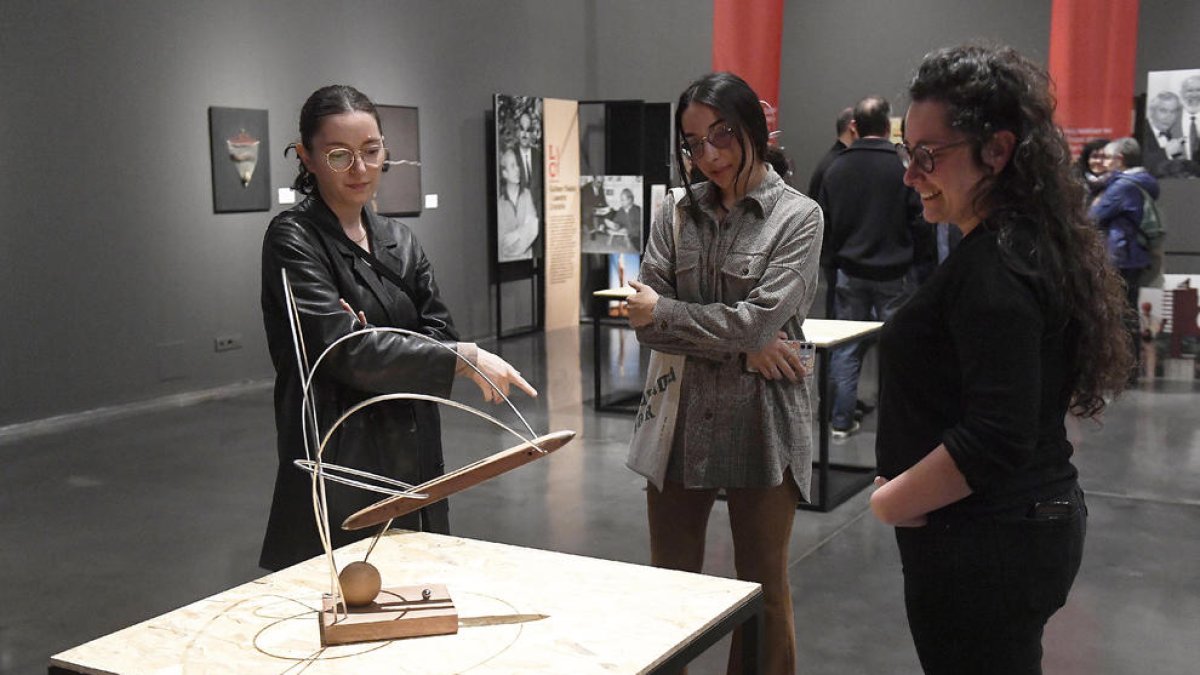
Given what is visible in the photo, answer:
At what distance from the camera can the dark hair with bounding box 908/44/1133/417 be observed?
1.84 m

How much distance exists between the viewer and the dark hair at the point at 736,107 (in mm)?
2777

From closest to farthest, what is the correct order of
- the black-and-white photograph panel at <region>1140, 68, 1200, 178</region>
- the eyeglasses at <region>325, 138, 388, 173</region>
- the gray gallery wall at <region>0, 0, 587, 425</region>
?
the eyeglasses at <region>325, 138, 388, 173</region>
the gray gallery wall at <region>0, 0, 587, 425</region>
the black-and-white photograph panel at <region>1140, 68, 1200, 178</region>

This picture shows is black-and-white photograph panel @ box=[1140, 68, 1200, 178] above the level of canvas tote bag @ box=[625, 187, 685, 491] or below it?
above

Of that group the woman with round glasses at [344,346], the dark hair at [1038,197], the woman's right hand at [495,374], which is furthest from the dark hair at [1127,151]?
the dark hair at [1038,197]

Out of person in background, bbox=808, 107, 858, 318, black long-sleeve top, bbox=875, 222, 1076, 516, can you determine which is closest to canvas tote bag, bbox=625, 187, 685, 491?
black long-sleeve top, bbox=875, 222, 1076, 516

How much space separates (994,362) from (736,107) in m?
1.16

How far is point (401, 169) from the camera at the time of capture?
402 inches

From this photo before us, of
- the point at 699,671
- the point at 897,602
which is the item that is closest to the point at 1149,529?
the point at 897,602

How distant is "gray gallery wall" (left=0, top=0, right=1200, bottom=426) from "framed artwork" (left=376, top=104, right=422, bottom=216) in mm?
136

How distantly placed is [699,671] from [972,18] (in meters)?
10.6

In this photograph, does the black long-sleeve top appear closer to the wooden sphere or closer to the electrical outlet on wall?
the wooden sphere

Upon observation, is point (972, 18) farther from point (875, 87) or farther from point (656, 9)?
point (656, 9)

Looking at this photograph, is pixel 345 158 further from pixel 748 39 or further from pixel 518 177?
pixel 518 177

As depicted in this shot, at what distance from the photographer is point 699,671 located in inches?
147
